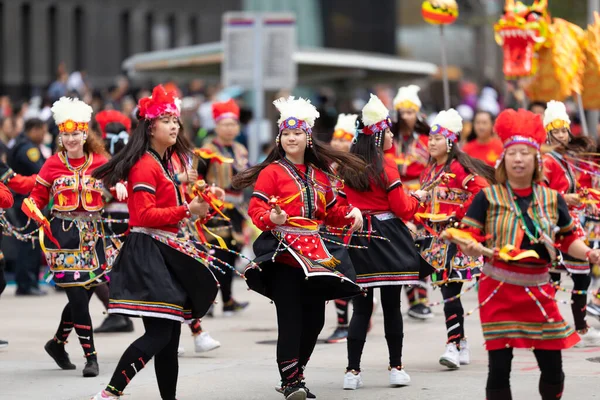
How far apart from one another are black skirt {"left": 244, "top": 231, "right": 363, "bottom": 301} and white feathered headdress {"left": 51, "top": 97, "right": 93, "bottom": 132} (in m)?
2.10

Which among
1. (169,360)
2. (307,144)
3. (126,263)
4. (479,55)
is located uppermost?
(479,55)

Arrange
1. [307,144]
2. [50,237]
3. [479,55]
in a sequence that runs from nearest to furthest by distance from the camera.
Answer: [307,144], [50,237], [479,55]

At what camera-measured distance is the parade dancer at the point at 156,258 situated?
717 cm

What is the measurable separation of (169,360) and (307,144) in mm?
1618

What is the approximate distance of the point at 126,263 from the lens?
7320mm

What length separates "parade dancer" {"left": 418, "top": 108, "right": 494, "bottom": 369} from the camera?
9055 mm

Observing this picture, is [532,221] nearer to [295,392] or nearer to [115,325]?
[295,392]

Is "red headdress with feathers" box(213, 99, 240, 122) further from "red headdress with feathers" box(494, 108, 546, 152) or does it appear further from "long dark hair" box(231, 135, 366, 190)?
"red headdress with feathers" box(494, 108, 546, 152)

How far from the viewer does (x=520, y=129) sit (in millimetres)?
6531

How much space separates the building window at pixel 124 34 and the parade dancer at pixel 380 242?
78.2 ft

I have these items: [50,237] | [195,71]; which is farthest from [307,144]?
[195,71]

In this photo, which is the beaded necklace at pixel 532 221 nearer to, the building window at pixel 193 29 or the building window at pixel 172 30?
the building window at pixel 172 30

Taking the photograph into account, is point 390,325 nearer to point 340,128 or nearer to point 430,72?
point 340,128

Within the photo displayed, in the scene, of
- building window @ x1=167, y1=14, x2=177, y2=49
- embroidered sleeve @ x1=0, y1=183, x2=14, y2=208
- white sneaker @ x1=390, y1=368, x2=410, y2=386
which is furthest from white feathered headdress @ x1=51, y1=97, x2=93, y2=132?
building window @ x1=167, y1=14, x2=177, y2=49
